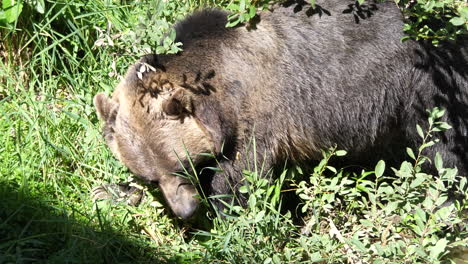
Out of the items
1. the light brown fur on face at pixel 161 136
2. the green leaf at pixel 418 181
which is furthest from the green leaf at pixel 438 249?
the light brown fur on face at pixel 161 136

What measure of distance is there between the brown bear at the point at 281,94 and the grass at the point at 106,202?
0.69 ft

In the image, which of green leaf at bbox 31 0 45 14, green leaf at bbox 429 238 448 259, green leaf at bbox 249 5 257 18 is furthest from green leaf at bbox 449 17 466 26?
green leaf at bbox 31 0 45 14

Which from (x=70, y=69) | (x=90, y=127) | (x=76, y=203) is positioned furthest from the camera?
(x=70, y=69)

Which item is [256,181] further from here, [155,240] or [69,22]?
[69,22]

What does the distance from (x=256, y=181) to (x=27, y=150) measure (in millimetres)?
1775

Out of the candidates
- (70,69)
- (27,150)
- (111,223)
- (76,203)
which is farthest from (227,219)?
(70,69)

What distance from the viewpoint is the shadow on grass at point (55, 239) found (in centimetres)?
431

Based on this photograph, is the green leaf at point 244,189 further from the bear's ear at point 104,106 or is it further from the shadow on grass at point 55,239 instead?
the bear's ear at point 104,106

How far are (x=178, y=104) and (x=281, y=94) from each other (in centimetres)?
72

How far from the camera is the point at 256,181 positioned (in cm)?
436

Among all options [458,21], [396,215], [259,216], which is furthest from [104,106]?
[458,21]

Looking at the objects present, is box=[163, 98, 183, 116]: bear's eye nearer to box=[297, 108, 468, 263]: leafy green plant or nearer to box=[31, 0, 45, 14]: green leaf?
box=[297, 108, 468, 263]: leafy green plant

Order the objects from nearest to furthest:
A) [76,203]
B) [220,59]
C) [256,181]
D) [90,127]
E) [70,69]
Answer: [256,181], [220,59], [76,203], [90,127], [70,69]

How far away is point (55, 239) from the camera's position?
4516mm
